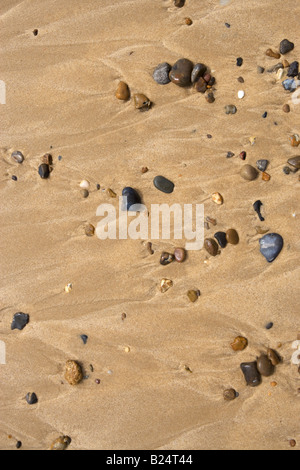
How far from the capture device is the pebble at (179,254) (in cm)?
260

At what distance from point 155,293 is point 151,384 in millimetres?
566

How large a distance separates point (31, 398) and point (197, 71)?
7.43 feet

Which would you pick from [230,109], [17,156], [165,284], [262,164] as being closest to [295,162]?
[262,164]

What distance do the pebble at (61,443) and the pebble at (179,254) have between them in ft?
4.34

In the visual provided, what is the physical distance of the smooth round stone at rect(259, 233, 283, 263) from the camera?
2570mm

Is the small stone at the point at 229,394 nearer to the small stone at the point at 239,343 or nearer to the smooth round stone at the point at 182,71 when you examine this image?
the small stone at the point at 239,343

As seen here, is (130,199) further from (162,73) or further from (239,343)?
(239,343)

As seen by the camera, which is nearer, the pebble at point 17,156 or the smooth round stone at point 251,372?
the smooth round stone at point 251,372

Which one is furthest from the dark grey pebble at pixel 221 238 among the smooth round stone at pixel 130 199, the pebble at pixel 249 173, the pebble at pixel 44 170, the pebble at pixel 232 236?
the pebble at pixel 44 170

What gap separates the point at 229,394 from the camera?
2588mm

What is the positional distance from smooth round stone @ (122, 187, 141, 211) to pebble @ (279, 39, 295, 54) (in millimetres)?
1251

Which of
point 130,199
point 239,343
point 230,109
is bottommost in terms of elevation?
point 239,343

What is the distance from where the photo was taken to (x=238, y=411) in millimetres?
2623

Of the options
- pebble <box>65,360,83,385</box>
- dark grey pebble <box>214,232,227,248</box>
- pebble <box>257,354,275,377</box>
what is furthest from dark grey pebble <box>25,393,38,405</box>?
dark grey pebble <box>214,232,227,248</box>
